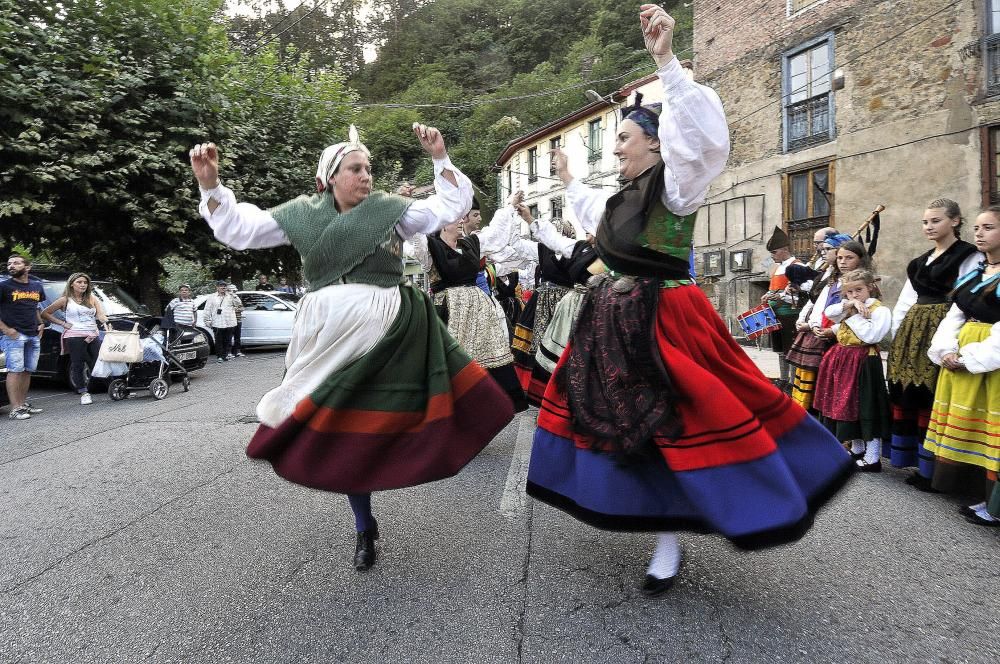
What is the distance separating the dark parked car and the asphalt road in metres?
5.94

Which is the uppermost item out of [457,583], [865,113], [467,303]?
[865,113]

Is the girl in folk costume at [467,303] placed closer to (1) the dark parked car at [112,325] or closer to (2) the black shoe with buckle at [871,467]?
(2) the black shoe with buckle at [871,467]

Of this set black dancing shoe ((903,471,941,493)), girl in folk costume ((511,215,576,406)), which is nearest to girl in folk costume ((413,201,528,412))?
girl in folk costume ((511,215,576,406))

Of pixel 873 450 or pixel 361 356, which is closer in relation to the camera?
pixel 361 356

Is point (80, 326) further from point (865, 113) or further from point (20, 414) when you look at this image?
point (865, 113)

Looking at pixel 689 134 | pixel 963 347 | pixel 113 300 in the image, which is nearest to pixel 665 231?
pixel 689 134

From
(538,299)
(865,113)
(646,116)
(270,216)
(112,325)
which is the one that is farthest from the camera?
(865,113)

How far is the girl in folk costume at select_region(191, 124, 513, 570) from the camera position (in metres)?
2.53

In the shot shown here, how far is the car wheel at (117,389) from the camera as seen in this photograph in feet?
27.0

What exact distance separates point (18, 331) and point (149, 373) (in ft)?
5.74

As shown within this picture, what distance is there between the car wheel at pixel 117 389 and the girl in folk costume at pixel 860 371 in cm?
841

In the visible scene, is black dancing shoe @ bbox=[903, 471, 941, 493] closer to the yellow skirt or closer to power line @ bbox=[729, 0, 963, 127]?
the yellow skirt

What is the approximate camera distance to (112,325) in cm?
912

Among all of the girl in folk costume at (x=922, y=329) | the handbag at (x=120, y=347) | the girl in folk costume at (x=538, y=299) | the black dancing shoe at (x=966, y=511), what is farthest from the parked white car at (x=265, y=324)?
the black dancing shoe at (x=966, y=511)
